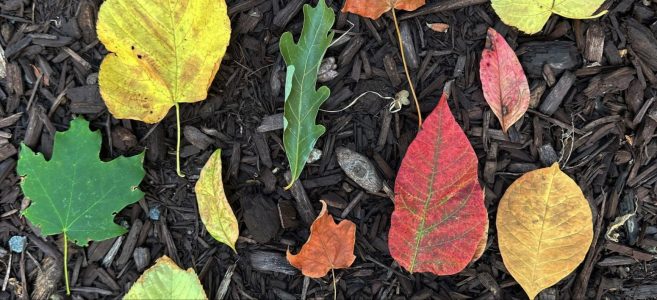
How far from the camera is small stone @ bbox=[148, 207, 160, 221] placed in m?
1.41

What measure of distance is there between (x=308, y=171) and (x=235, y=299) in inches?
13.0

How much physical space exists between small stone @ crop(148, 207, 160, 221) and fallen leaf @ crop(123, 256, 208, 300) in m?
0.10

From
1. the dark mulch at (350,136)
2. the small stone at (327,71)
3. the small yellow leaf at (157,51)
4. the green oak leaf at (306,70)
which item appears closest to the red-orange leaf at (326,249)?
the dark mulch at (350,136)

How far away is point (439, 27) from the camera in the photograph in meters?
1.38

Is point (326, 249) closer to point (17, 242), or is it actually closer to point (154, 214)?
point (154, 214)

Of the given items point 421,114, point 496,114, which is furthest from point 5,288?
point 496,114

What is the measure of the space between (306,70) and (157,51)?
0.32 meters

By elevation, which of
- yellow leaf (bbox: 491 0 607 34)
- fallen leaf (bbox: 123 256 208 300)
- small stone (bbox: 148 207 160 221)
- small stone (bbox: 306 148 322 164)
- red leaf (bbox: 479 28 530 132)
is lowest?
fallen leaf (bbox: 123 256 208 300)

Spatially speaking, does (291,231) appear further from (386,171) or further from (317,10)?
(317,10)

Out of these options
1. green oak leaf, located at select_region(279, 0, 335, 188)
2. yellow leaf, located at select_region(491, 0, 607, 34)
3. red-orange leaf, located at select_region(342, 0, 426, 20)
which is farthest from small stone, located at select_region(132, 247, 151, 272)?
yellow leaf, located at select_region(491, 0, 607, 34)

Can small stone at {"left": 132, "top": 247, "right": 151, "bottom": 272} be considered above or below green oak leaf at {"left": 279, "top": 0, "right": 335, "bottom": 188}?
below

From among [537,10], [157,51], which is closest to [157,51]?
[157,51]

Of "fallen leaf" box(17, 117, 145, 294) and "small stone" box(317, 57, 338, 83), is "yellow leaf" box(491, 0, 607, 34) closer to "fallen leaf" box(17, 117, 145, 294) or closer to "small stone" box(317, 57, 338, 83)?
"small stone" box(317, 57, 338, 83)

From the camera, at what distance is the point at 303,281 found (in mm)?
1395
